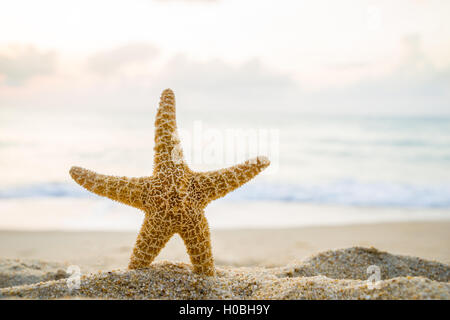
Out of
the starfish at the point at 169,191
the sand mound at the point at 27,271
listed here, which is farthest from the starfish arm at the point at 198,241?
the sand mound at the point at 27,271

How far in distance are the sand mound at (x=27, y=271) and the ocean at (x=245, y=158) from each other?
2327 millimetres

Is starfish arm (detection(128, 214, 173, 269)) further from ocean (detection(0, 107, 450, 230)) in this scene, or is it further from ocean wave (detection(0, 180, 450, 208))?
ocean wave (detection(0, 180, 450, 208))

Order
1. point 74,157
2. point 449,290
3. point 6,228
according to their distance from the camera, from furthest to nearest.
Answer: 1. point 74,157
2. point 6,228
3. point 449,290

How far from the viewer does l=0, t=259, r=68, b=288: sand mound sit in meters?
4.43

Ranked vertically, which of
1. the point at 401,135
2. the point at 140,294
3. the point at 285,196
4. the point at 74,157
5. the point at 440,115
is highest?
the point at 440,115

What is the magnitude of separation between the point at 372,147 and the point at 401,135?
509cm

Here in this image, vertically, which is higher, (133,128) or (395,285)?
(133,128)

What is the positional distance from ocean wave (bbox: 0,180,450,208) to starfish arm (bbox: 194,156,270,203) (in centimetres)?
687

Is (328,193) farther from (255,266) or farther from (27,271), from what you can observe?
(27,271)

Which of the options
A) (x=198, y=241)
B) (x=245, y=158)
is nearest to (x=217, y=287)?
(x=198, y=241)

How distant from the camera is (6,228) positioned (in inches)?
300

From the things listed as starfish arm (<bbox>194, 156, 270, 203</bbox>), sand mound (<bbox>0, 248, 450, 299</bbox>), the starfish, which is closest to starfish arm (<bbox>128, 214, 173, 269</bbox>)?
the starfish

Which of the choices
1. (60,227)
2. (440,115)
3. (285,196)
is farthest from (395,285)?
(440,115)

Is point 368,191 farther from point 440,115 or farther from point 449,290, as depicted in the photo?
point 440,115
